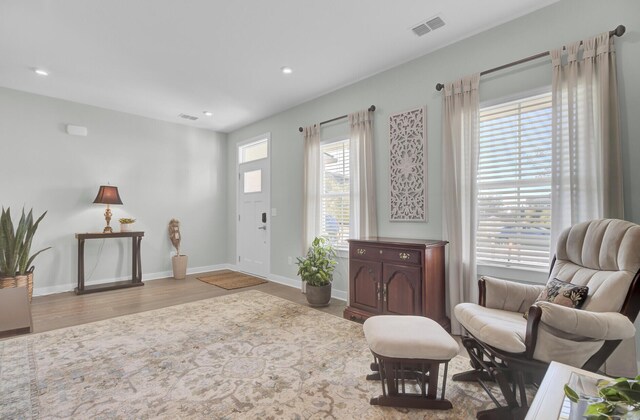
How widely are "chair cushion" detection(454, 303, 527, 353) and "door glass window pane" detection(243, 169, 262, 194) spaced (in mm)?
4201

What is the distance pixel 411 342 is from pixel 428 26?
8.74 feet

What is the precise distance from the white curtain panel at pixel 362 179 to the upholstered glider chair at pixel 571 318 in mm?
1722

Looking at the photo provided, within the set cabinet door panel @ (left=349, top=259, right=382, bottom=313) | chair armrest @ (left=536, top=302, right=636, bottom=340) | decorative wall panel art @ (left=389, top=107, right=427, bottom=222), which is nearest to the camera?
chair armrest @ (left=536, top=302, right=636, bottom=340)

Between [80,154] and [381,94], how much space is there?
4.52 m

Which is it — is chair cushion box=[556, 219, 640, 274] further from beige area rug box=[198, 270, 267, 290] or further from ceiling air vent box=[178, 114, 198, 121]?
ceiling air vent box=[178, 114, 198, 121]

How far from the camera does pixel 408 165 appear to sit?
10.9ft

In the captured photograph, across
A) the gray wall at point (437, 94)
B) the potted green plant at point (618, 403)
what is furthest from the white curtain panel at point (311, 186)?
the potted green plant at point (618, 403)

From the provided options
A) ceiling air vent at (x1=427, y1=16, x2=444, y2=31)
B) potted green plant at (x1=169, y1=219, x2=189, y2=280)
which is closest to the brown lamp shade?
potted green plant at (x1=169, y1=219, x2=189, y2=280)

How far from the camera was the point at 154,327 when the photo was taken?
3.02 metres

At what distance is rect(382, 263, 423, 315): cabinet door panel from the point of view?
2707 millimetres

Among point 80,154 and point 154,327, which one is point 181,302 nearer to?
point 154,327

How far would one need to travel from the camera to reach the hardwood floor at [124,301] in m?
3.33

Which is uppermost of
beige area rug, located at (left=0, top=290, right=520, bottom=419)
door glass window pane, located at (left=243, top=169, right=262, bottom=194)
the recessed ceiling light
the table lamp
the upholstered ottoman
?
the recessed ceiling light

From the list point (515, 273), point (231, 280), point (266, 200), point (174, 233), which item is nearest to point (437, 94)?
point (515, 273)
